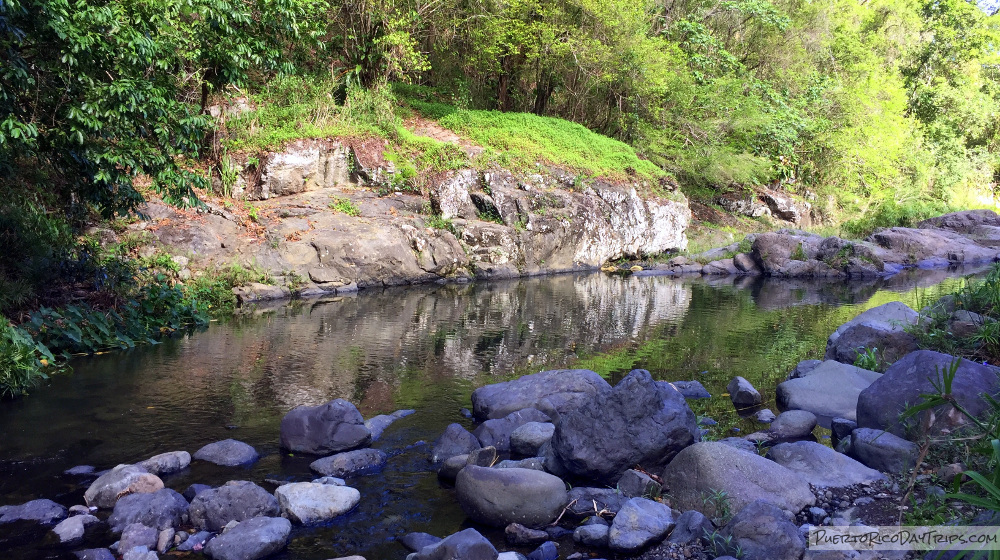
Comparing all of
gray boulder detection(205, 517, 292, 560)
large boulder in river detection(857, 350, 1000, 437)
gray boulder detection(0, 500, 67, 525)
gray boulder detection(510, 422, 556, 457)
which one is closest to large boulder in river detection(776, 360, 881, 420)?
large boulder in river detection(857, 350, 1000, 437)

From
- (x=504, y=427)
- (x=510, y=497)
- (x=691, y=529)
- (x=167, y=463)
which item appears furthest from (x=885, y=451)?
(x=167, y=463)

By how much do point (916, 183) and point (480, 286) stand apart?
28243mm

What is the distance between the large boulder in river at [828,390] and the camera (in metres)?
7.18

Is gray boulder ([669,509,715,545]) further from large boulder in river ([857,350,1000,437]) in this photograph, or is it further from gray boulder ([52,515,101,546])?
gray boulder ([52,515,101,546])

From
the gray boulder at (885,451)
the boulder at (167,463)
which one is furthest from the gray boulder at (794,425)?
the boulder at (167,463)

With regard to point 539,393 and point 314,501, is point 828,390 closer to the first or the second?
point 539,393

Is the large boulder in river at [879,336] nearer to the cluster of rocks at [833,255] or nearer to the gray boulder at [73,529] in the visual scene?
the gray boulder at [73,529]

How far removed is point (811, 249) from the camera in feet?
76.9

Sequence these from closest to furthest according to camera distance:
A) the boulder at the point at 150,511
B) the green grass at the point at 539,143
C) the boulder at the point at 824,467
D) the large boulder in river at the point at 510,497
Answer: the boulder at the point at 150,511, the large boulder in river at the point at 510,497, the boulder at the point at 824,467, the green grass at the point at 539,143

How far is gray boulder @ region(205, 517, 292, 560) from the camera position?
436cm

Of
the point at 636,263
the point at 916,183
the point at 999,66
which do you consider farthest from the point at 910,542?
the point at 999,66

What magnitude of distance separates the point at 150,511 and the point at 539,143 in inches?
816

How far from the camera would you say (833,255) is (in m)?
23.0

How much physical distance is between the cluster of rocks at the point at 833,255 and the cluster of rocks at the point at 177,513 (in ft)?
61.6
